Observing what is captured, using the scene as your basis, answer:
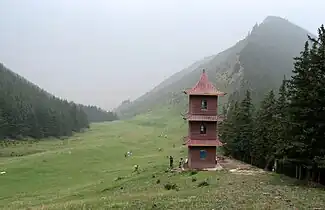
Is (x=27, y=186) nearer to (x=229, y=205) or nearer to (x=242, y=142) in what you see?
(x=242, y=142)

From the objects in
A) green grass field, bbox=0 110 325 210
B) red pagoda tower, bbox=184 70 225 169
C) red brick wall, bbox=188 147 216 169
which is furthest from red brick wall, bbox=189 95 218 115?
green grass field, bbox=0 110 325 210

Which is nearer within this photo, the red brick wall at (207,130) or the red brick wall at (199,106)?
the red brick wall at (199,106)

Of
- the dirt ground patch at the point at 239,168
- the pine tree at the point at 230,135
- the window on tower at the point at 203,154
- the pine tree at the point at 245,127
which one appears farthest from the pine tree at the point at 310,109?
the pine tree at the point at 230,135

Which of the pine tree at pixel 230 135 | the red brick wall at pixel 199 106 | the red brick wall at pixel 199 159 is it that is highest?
the red brick wall at pixel 199 106

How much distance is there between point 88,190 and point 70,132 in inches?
5039

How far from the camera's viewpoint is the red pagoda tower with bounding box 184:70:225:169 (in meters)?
51.1

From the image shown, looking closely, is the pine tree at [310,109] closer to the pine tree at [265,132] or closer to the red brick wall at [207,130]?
the pine tree at [265,132]

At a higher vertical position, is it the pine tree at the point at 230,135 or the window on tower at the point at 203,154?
the pine tree at the point at 230,135

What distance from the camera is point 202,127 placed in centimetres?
5172

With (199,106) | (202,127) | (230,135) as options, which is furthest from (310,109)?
(230,135)

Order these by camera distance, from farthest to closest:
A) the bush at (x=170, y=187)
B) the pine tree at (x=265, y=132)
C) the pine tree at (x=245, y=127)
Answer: the pine tree at (x=245, y=127) → the pine tree at (x=265, y=132) → the bush at (x=170, y=187)

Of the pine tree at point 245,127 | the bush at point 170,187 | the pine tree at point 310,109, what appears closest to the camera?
the pine tree at point 310,109

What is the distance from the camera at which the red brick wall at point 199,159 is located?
51.2m

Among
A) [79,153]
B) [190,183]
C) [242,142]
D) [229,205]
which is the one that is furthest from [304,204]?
[79,153]
